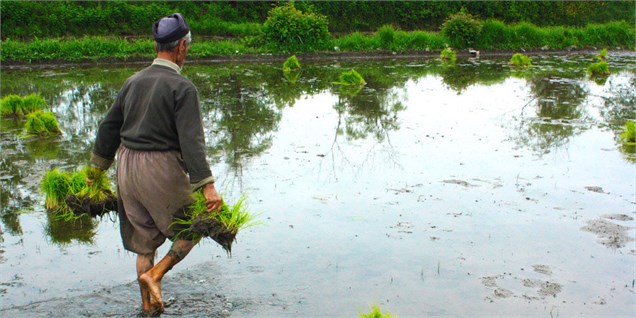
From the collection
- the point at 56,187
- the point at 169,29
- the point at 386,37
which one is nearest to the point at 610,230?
the point at 169,29

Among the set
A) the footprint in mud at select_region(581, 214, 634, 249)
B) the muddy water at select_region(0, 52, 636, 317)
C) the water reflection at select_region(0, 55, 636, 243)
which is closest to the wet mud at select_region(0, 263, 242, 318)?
the muddy water at select_region(0, 52, 636, 317)

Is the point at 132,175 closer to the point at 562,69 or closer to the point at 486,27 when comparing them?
the point at 562,69

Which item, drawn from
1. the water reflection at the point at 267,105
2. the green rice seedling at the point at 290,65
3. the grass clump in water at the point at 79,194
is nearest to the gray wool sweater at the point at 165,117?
the grass clump in water at the point at 79,194

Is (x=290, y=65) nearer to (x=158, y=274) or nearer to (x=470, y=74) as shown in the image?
(x=470, y=74)

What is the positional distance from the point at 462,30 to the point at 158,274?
19.4 meters

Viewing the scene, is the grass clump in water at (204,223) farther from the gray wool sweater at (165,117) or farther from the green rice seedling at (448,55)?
the green rice seedling at (448,55)

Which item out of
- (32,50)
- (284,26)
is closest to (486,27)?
(284,26)

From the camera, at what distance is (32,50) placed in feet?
54.4

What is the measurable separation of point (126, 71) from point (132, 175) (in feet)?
41.3

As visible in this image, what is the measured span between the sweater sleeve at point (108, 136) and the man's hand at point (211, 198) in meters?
0.67

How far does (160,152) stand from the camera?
3.53m

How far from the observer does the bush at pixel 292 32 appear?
62.8 ft

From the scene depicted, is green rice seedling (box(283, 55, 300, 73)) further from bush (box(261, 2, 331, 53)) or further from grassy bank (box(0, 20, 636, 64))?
bush (box(261, 2, 331, 53))

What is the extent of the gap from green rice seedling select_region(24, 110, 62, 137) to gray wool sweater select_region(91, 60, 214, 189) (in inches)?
215
